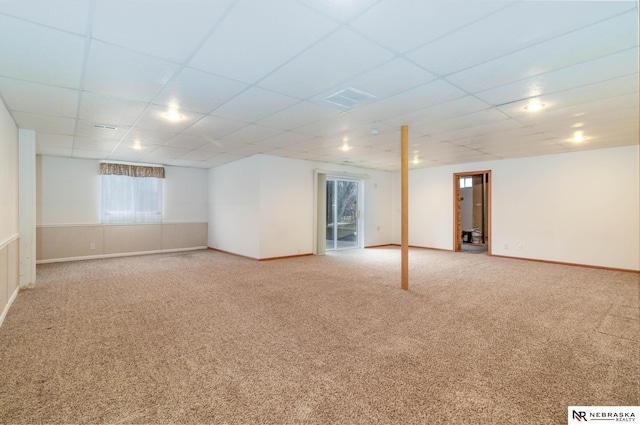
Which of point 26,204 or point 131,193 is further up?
point 131,193

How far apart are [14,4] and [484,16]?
2.97m

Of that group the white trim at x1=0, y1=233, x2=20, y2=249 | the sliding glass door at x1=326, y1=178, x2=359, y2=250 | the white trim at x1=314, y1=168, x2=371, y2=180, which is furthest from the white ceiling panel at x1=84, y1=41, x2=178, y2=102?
the sliding glass door at x1=326, y1=178, x2=359, y2=250

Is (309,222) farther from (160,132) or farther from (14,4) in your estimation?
(14,4)

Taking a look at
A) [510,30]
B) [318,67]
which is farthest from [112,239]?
[510,30]

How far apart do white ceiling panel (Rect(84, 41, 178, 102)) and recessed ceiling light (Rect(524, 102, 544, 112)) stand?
3952mm

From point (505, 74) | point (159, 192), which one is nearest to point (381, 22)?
point (505, 74)

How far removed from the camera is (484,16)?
6.68 feet

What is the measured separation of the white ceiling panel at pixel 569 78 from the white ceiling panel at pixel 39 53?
3842 millimetres

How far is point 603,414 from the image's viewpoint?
1.84 metres

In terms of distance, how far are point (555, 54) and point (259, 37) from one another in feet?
7.88

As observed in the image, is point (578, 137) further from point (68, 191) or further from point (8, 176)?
point (68, 191)

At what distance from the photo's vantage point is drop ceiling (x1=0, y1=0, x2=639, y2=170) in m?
2.01

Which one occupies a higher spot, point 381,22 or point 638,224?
point 381,22

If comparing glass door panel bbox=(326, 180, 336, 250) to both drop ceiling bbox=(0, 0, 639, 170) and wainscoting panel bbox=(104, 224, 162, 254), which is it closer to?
drop ceiling bbox=(0, 0, 639, 170)
